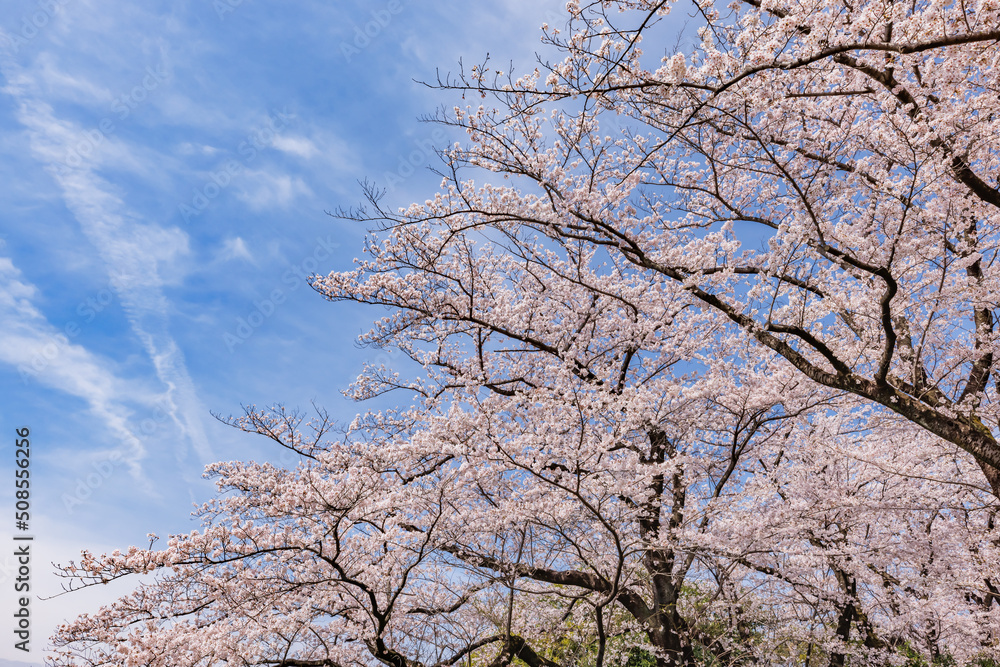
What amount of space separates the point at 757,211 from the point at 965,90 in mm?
2786

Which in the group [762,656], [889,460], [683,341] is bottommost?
[762,656]

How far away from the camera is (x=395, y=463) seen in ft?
32.2

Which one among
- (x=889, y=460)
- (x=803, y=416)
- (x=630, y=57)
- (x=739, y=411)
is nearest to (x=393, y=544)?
(x=739, y=411)

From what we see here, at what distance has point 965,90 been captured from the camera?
281 inches

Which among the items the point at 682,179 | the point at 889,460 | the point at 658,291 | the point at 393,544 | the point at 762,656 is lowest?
the point at 762,656

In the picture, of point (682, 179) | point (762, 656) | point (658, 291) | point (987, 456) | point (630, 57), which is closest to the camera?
point (987, 456)

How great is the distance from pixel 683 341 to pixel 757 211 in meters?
2.36

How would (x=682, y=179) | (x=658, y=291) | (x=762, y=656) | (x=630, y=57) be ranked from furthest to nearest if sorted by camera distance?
(x=658, y=291) → (x=682, y=179) → (x=762, y=656) → (x=630, y=57)

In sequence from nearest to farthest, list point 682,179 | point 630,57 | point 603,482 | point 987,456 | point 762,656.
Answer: point 987,456 → point 630,57 → point 603,482 → point 762,656 → point 682,179

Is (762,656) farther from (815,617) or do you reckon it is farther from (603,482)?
(603,482)

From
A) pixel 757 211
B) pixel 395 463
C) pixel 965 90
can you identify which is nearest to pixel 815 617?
pixel 757 211

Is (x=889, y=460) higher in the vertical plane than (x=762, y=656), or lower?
higher

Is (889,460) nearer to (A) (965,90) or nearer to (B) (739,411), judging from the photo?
(B) (739,411)

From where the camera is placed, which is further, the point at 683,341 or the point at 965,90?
the point at 683,341
